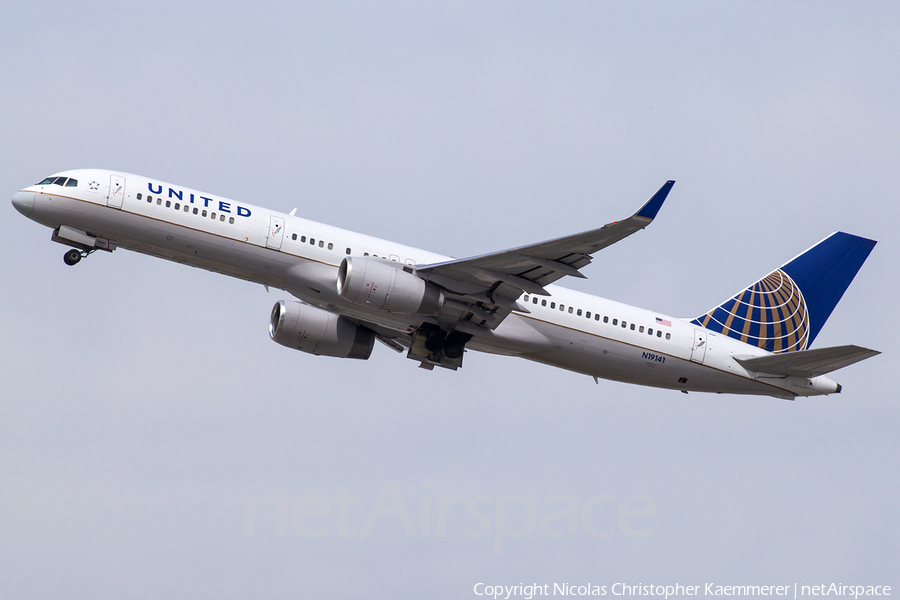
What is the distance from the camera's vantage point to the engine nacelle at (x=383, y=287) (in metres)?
32.5

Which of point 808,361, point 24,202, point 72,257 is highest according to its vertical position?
point 24,202

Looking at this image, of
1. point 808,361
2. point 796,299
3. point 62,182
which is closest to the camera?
point 62,182

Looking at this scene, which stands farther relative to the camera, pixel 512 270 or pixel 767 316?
pixel 767 316

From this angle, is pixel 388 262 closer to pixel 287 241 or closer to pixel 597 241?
pixel 287 241

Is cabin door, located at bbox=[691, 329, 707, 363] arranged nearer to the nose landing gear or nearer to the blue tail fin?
the blue tail fin

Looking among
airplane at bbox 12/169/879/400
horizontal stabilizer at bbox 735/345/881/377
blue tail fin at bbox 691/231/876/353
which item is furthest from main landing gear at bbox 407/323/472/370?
horizontal stabilizer at bbox 735/345/881/377

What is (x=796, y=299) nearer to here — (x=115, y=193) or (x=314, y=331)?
(x=314, y=331)

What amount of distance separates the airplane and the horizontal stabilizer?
5 centimetres

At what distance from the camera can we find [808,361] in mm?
36156

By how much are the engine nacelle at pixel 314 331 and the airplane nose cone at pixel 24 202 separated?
9.08 meters

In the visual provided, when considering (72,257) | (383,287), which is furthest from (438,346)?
(72,257)

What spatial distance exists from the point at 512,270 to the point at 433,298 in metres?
2.69

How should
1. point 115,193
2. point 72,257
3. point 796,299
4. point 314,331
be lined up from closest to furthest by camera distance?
point 115,193
point 72,257
point 314,331
point 796,299

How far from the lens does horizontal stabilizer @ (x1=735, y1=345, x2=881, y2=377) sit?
34344 millimetres
